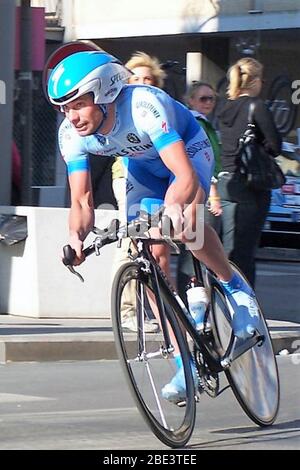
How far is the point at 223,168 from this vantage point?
911 cm

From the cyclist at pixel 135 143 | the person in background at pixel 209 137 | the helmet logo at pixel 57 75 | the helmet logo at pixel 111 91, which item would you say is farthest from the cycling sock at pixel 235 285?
the person in background at pixel 209 137

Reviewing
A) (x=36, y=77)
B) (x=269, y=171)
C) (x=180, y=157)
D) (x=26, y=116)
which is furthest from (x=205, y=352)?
(x=36, y=77)

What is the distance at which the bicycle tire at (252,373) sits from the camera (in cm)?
584

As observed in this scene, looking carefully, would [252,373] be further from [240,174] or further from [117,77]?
[240,174]

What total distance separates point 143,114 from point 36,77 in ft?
34.9

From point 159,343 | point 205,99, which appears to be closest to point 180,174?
point 159,343

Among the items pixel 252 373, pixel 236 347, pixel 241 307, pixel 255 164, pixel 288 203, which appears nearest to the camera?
pixel 236 347

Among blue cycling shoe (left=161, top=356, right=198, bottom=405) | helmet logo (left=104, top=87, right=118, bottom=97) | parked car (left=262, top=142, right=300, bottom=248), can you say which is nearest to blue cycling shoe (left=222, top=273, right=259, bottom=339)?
blue cycling shoe (left=161, top=356, right=198, bottom=405)

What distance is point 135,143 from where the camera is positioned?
5.36 metres

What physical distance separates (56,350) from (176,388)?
292 cm

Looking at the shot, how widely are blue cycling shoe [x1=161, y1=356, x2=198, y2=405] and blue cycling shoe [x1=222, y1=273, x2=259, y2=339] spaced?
1.85 feet

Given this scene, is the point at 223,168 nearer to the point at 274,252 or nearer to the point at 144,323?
the point at 144,323

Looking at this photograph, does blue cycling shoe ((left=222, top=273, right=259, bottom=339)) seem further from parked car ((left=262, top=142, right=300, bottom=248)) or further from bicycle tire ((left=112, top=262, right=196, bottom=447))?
parked car ((left=262, top=142, right=300, bottom=248))

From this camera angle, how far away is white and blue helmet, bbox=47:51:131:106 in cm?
520
